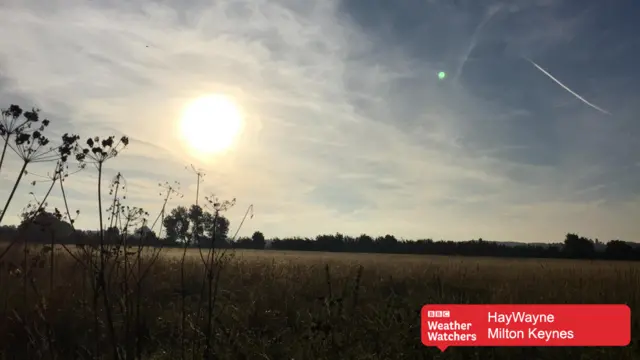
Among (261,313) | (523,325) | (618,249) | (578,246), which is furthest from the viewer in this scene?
(578,246)

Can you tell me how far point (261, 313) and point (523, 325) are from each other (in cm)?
437

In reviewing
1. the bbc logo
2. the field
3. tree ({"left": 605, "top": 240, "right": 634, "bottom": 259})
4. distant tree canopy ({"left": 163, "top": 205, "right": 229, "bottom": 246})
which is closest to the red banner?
the bbc logo

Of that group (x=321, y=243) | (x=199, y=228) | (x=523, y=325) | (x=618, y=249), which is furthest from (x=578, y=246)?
(x=199, y=228)

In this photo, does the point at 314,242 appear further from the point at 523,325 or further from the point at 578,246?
the point at 523,325

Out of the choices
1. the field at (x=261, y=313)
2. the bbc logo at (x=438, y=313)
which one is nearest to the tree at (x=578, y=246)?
the field at (x=261, y=313)

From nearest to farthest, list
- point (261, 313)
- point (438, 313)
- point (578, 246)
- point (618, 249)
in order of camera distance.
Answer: point (438, 313) → point (261, 313) → point (618, 249) → point (578, 246)

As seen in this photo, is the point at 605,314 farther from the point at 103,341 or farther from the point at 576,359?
the point at 103,341

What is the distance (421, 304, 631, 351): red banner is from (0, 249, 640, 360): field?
7.3 inches

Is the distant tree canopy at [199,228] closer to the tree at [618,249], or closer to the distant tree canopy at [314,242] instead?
the distant tree canopy at [314,242]

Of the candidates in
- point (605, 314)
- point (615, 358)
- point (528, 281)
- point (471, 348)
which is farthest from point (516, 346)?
point (528, 281)

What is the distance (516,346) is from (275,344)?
3.55 meters

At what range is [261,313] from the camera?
8.19 m

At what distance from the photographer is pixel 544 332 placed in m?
7.37

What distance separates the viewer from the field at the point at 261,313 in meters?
4.12
